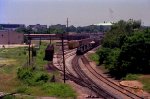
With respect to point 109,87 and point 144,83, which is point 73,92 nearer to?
point 109,87

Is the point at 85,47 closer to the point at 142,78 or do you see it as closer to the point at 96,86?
the point at 142,78

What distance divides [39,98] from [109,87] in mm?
10026

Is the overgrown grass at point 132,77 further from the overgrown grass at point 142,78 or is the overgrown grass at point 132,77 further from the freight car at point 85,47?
the freight car at point 85,47

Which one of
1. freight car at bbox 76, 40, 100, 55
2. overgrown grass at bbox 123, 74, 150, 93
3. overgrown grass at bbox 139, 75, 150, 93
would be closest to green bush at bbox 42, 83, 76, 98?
overgrown grass at bbox 139, 75, 150, 93

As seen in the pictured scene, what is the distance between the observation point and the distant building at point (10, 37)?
13650 cm

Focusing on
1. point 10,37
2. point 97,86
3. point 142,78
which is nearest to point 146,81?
point 142,78

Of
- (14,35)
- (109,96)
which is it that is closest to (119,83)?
(109,96)

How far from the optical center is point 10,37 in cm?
13962

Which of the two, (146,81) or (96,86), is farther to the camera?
(146,81)

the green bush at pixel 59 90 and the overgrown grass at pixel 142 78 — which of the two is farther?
the overgrown grass at pixel 142 78

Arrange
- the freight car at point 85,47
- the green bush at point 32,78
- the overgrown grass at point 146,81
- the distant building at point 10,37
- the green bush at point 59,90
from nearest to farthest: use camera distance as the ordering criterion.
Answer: the green bush at point 59,90 → the overgrown grass at point 146,81 → the green bush at point 32,78 → the freight car at point 85,47 → the distant building at point 10,37

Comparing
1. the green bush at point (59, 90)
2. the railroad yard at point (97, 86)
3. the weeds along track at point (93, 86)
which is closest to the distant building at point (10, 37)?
the railroad yard at point (97, 86)

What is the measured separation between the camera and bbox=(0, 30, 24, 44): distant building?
136500 mm

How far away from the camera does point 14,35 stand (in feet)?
453
